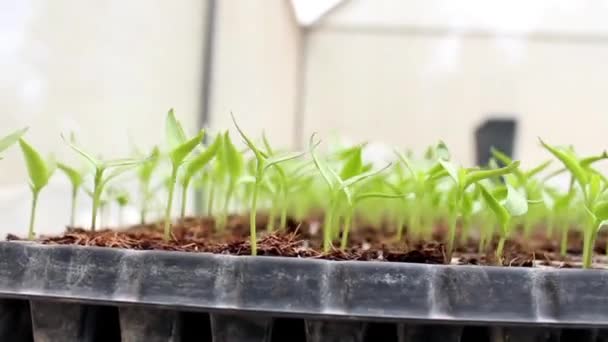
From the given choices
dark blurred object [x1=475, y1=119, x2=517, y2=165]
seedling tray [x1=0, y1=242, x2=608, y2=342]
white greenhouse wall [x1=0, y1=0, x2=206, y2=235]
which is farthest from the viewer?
dark blurred object [x1=475, y1=119, x2=517, y2=165]

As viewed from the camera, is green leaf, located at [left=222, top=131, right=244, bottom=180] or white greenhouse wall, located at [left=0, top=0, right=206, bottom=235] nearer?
green leaf, located at [left=222, top=131, right=244, bottom=180]

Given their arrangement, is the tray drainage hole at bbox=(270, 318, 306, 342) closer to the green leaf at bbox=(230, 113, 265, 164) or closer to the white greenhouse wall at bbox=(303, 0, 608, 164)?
the green leaf at bbox=(230, 113, 265, 164)

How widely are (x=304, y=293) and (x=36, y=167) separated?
0.81ft

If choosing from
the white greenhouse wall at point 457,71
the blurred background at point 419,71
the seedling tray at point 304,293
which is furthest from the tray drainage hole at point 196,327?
the white greenhouse wall at point 457,71

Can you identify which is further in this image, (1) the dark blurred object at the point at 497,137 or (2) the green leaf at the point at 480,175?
(1) the dark blurred object at the point at 497,137

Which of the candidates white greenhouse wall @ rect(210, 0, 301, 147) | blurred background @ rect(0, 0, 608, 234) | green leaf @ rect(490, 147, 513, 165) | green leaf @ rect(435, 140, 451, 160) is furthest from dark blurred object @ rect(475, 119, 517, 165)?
green leaf @ rect(435, 140, 451, 160)

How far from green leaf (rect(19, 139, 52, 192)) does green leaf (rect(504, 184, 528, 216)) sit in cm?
35

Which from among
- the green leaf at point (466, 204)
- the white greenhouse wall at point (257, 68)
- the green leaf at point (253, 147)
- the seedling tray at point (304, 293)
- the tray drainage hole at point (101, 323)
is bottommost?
the tray drainage hole at point (101, 323)

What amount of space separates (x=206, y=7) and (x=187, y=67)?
0.18 metres

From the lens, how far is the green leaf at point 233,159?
54 cm

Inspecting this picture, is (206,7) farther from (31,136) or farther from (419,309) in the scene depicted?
(419,309)

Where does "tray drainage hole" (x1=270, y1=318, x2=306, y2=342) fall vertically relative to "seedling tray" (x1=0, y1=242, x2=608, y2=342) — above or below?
below

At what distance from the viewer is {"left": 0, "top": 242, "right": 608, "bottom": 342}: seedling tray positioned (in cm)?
40

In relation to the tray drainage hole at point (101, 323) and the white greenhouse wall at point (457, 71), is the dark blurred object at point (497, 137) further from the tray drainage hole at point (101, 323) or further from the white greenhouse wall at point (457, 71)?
the tray drainage hole at point (101, 323)
